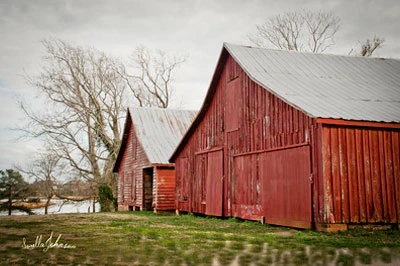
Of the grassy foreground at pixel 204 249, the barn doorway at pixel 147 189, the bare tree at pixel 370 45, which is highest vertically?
the bare tree at pixel 370 45

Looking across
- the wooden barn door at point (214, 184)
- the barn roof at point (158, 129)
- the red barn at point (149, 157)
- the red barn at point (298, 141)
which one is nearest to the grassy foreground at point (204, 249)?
the red barn at point (298, 141)

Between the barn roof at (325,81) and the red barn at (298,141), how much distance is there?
0.04 meters

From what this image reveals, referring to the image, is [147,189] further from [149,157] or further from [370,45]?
[370,45]

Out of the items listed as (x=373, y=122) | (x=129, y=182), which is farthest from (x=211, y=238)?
(x=129, y=182)

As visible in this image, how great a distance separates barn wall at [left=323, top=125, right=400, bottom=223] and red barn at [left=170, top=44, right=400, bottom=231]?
0.08 feet

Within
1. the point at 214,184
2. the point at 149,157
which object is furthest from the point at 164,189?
the point at 214,184

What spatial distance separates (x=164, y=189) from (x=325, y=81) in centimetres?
1167

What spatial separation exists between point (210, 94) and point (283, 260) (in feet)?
38.2

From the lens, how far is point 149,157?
23266 mm

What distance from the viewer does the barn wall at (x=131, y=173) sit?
25422mm

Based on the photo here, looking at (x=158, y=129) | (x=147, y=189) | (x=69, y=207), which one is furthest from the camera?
(x=69, y=207)

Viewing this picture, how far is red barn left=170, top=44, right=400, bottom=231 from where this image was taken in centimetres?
1095

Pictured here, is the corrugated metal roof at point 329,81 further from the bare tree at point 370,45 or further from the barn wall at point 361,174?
the bare tree at point 370,45

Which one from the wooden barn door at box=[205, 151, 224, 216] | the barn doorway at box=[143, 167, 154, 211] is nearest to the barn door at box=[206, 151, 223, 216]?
the wooden barn door at box=[205, 151, 224, 216]
